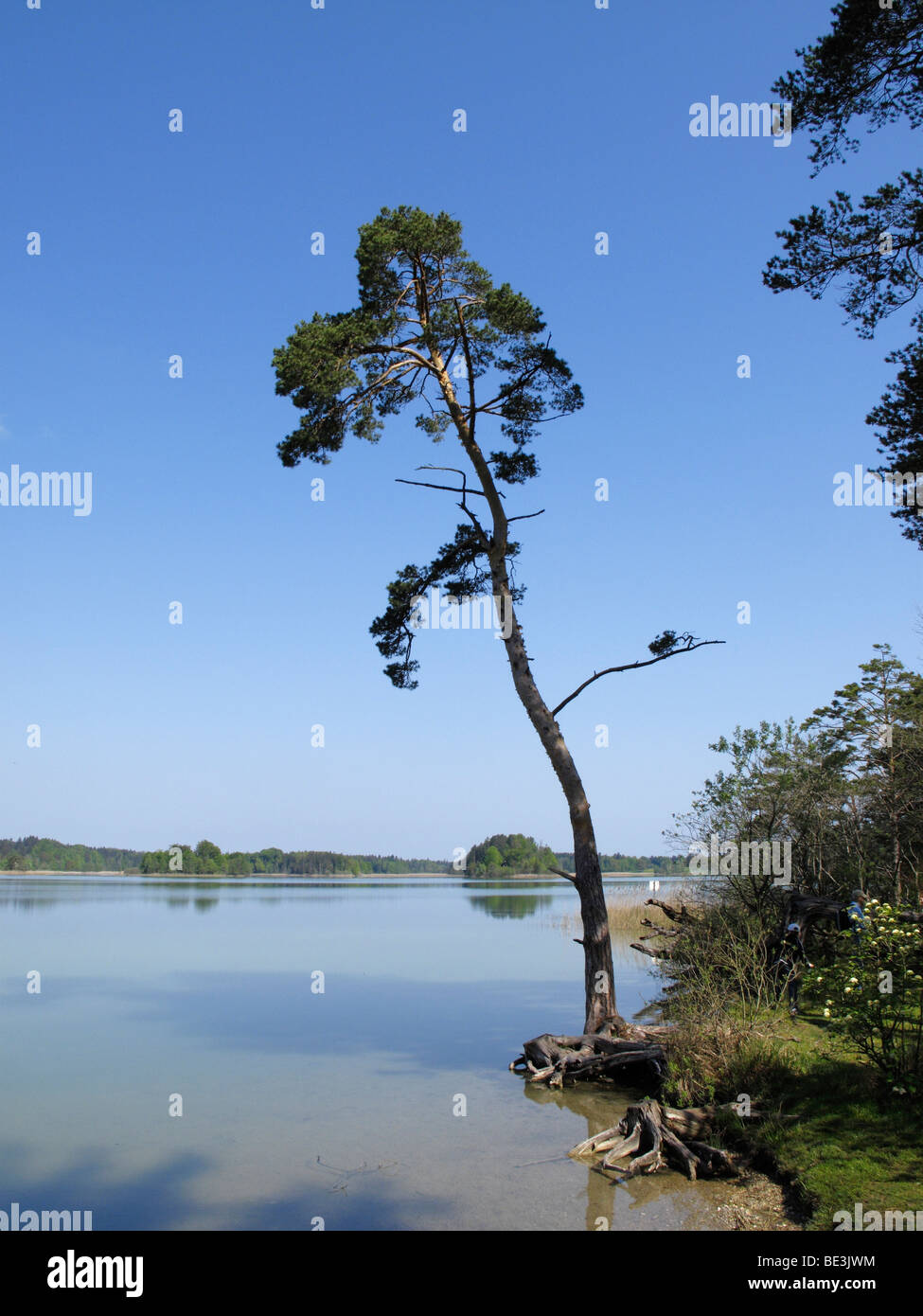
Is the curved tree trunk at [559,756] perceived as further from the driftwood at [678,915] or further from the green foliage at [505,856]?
the green foliage at [505,856]

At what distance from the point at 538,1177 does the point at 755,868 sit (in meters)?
8.59

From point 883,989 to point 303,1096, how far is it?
22.2ft

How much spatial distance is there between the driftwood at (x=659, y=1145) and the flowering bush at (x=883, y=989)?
60.0 inches

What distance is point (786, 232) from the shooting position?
1041cm

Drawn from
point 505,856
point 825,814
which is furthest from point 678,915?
point 505,856

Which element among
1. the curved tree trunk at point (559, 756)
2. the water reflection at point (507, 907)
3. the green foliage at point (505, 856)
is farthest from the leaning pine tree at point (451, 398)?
the green foliage at point (505, 856)

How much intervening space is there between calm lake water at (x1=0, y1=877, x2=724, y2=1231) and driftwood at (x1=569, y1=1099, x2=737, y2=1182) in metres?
0.23

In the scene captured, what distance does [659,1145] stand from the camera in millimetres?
7734

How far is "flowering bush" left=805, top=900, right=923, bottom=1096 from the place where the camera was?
7.11 meters

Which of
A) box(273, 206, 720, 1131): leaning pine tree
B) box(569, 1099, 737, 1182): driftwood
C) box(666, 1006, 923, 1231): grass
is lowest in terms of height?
box(569, 1099, 737, 1182): driftwood

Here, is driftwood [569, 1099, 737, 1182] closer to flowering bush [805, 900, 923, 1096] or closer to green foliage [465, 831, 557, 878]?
flowering bush [805, 900, 923, 1096]

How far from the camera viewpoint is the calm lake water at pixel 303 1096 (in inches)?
282

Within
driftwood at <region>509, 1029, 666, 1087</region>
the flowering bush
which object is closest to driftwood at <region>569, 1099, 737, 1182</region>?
the flowering bush
